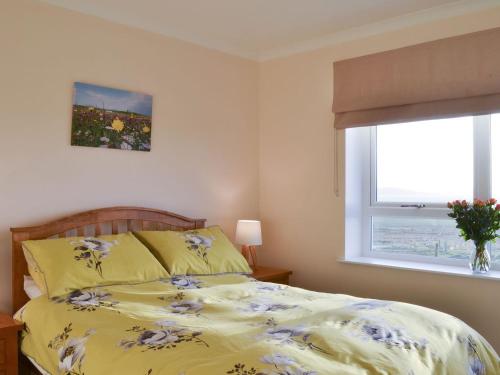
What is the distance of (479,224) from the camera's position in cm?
286

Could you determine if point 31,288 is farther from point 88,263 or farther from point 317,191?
point 317,191

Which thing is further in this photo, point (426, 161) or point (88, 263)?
point (426, 161)

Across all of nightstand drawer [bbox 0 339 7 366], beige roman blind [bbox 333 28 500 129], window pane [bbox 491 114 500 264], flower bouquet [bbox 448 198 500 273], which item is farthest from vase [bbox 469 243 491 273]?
nightstand drawer [bbox 0 339 7 366]

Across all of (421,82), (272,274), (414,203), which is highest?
(421,82)

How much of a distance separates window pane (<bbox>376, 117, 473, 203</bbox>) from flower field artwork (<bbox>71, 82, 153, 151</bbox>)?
1.77 meters

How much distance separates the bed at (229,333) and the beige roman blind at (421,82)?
4.51ft

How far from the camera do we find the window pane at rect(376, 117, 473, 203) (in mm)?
3180

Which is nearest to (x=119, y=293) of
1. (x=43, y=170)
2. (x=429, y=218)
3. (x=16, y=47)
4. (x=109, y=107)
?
(x=43, y=170)

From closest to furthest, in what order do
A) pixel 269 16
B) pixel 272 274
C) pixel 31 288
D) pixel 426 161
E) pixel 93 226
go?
pixel 31 288
pixel 93 226
pixel 269 16
pixel 426 161
pixel 272 274

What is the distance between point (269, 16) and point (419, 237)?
188cm

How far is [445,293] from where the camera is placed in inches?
119

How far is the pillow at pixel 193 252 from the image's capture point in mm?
2910

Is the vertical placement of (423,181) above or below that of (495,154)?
below

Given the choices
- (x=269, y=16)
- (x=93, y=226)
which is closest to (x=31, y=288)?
(x=93, y=226)
